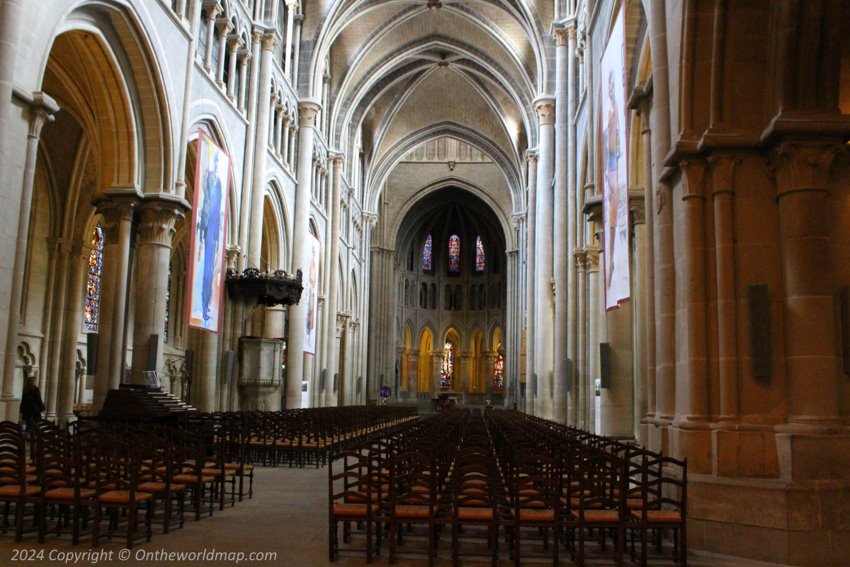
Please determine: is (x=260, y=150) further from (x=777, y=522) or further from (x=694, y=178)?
(x=777, y=522)

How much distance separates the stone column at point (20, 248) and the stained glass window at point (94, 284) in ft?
46.8

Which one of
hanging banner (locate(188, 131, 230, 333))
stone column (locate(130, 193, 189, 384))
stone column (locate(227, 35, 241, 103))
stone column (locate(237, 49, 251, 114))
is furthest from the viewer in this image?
stone column (locate(237, 49, 251, 114))

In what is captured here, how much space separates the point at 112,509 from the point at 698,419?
6.25 m

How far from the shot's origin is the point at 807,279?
26.4 feet

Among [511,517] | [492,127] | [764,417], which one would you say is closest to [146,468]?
[511,517]

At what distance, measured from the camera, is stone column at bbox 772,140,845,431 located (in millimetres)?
7887

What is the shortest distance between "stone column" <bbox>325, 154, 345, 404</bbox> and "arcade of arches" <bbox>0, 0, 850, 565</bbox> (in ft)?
0.64

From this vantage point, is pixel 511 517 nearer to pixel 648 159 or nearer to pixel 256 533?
pixel 256 533

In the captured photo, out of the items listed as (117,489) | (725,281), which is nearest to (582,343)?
(725,281)

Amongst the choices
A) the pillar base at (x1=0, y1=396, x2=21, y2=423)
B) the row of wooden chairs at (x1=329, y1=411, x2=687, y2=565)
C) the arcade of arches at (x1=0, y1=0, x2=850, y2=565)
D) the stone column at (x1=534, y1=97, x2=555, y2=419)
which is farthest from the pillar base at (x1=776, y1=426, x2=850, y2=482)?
the stone column at (x1=534, y1=97, x2=555, y2=419)

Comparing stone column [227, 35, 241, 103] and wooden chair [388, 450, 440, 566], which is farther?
stone column [227, 35, 241, 103]

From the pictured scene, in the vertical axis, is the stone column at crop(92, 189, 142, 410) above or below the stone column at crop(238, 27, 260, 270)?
below

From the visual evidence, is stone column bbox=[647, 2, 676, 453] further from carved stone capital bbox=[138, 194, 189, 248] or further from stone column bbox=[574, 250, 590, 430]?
carved stone capital bbox=[138, 194, 189, 248]

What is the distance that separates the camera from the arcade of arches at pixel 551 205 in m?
8.05
